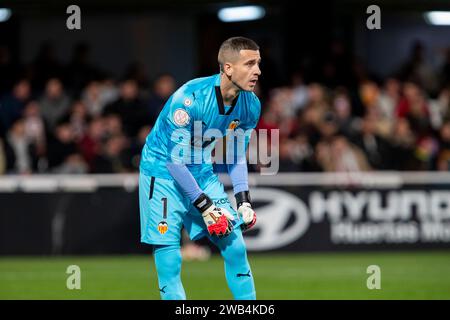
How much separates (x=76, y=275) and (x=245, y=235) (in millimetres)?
4494

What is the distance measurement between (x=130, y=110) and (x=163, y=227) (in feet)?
29.0

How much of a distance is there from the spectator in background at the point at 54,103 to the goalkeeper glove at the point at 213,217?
9324 millimetres

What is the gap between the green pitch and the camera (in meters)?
11.5

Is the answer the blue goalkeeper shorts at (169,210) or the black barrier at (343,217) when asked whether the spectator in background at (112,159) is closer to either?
the black barrier at (343,217)

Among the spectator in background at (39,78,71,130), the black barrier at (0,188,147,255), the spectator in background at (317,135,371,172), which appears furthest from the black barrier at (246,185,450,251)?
the spectator in background at (39,78,71,130)

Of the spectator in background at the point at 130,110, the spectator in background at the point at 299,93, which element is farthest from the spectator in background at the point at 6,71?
the spectator in background at the point at 299,93

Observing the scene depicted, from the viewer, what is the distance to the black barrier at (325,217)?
1592 cm

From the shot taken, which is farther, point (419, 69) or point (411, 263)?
point (419, 69)

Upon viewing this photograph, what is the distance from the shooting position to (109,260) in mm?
15594

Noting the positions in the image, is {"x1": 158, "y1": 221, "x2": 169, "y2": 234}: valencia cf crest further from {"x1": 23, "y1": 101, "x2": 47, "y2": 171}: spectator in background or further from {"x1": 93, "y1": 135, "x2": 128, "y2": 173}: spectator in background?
{"x1": 23, "y1": 101, "x2": 47, "y2": 171}: spectator in background

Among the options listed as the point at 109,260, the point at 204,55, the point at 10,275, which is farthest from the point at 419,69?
the point at 10,275
